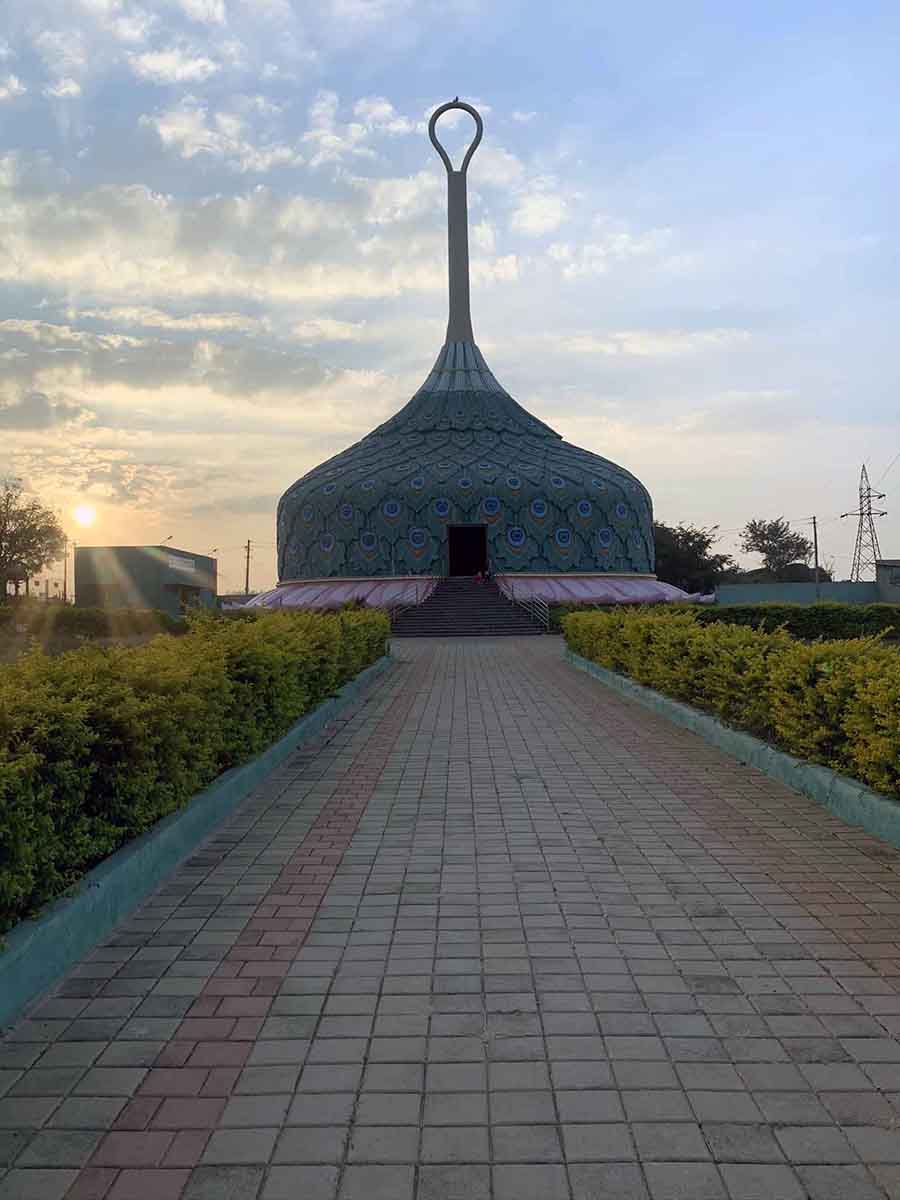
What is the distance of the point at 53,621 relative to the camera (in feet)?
87.6

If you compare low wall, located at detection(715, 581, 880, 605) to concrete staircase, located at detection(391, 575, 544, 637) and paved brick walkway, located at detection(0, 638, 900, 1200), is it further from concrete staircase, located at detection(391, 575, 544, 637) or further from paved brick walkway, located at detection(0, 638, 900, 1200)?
paved brick walkway, located at detection(0, 638, 900, 1200)

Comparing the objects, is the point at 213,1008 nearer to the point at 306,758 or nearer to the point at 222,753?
the point at 222,753

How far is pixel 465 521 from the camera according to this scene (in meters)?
38.2

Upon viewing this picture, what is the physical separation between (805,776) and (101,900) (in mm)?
4744

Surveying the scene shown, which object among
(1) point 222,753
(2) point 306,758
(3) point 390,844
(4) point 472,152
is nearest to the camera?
(3) point 390,844

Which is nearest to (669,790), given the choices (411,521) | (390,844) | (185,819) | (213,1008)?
(390,844)

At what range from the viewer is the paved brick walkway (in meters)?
2.55

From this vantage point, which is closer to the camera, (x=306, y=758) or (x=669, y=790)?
(x=669, y=790)

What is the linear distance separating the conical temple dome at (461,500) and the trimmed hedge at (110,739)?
30440 mm

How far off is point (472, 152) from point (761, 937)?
4601 centimetres

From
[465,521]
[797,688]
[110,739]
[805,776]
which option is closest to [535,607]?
[465,521]

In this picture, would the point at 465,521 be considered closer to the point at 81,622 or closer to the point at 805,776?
the point at 81,622

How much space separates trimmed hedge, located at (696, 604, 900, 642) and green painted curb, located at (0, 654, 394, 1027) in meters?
19.8

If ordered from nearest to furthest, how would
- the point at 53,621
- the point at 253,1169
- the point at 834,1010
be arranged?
1. the point at 253,1169
2. the point at 834,1010
3. the point at 53,621
